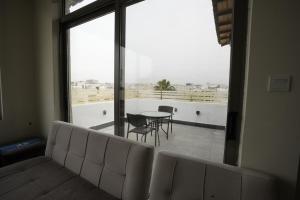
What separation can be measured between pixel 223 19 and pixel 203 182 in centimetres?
125

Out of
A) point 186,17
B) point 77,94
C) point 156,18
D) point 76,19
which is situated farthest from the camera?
point 77,94

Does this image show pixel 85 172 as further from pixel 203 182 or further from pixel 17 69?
pixel 17 69

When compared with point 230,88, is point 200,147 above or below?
below

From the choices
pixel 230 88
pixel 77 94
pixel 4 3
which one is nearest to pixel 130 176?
pixel 230 88

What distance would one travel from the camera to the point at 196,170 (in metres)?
1.04

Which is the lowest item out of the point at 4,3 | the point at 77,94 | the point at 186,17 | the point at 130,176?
the point at 130,176

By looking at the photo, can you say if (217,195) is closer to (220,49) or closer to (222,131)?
(222,131)

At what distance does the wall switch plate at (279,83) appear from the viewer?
897 mm

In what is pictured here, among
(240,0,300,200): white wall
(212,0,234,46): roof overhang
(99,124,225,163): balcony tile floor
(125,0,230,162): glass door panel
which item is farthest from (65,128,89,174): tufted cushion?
(212,0,234,46): roof overhang

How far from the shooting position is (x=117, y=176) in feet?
4.26

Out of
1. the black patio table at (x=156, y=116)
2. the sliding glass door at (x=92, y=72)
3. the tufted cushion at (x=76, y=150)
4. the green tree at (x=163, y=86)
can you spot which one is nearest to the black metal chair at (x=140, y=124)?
the black patio table at (x=156, y=116)

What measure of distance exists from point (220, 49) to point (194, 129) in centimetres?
77

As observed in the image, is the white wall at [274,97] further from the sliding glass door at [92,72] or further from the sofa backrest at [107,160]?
the sliding glass door at [92,72]

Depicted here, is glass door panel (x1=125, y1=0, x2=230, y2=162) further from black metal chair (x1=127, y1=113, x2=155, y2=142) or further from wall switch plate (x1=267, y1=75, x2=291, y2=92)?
wall switch plate (x1=267, y1=75, x2=291, y2=92)
